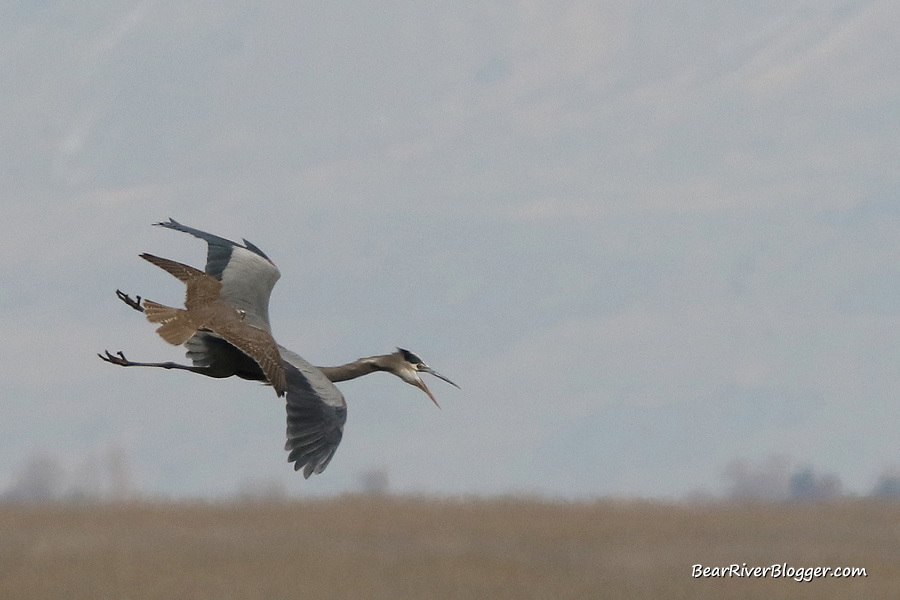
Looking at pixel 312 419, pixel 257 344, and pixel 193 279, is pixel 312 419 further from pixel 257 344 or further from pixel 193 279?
pixel 193 279

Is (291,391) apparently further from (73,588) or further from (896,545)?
(896,545)

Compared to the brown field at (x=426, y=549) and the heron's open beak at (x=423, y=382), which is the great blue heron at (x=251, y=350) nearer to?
the heron's open beak at (x=423, y=382)

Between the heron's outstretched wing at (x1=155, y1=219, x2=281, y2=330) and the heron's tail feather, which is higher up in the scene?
the heron's outstretched wing at (x1=155, y1=219, x2=281, y2=330)

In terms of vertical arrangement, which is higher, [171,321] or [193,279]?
[193,279]

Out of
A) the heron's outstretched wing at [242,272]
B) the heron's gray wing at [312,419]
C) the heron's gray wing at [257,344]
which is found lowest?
the heron's gray wing at [312,419]

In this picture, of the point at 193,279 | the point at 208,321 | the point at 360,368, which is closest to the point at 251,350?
the point at 208,321

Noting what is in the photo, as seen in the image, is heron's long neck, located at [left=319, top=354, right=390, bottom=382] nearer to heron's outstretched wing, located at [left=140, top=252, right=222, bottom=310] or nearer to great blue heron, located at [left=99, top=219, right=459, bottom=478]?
great blue heron, located at [left=99, top=219, right=459, bottom=478]

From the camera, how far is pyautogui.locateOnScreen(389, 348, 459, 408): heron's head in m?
10.4

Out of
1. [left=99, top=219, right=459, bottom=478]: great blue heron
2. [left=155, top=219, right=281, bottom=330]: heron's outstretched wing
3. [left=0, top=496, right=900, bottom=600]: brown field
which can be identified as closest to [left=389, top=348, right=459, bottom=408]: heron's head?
[left=99, top=219, right=459, bottom=478]: great blue heron

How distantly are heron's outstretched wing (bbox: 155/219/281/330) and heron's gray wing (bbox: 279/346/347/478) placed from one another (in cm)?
90

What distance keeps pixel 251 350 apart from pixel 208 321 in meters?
0.48

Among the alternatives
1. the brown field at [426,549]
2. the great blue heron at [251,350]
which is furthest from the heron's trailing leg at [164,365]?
the brown field at [426,549]

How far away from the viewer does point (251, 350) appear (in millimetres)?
9258

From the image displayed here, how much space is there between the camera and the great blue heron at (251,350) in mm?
9070
